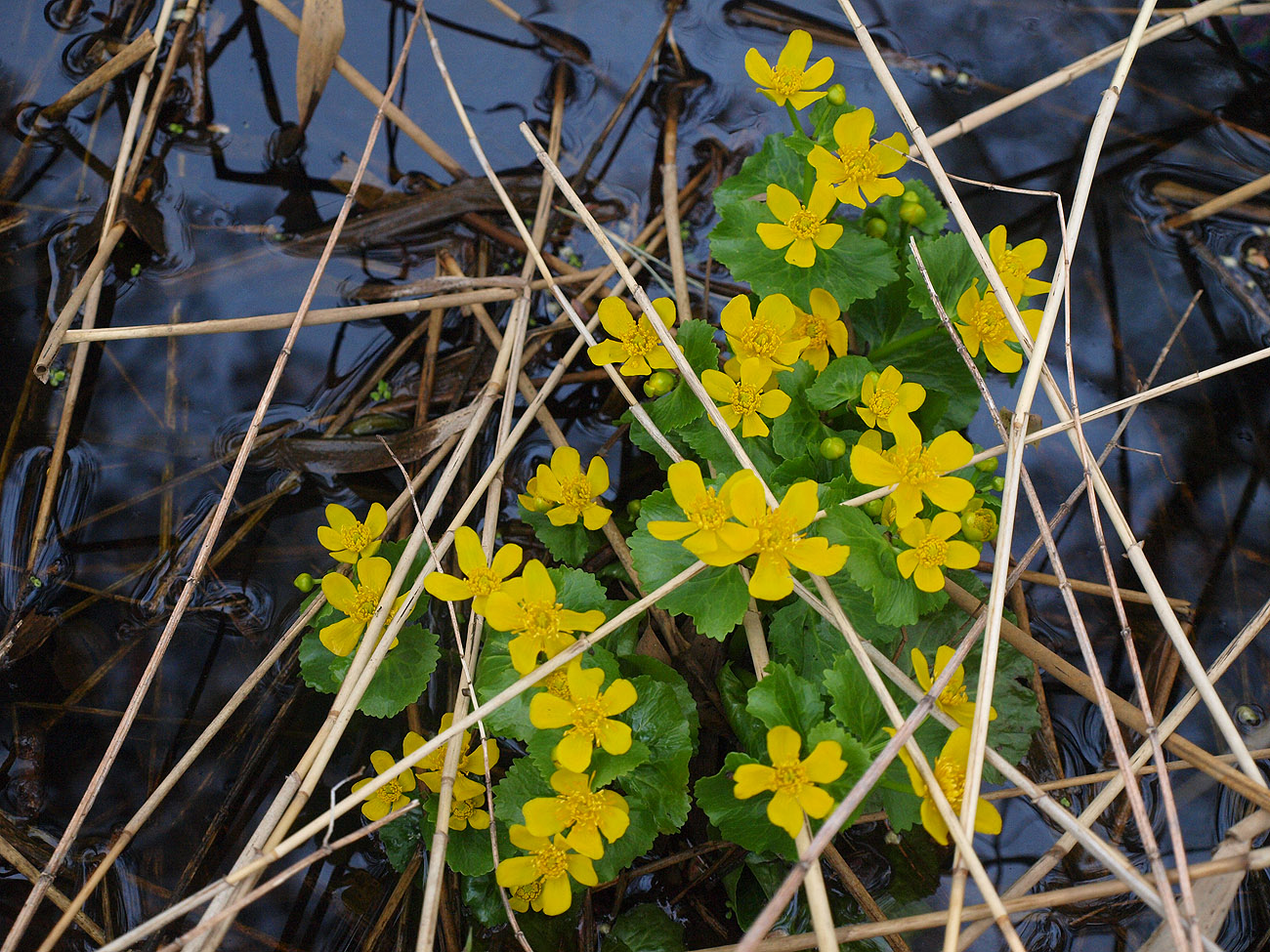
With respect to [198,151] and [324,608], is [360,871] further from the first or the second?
[198,151]

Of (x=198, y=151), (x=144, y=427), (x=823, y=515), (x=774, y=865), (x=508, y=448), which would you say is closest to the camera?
(x=823, y=515)

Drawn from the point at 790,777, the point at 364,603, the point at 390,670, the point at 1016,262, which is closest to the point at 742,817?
the point at 790,777

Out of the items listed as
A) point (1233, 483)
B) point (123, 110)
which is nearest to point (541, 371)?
point (123, 110)

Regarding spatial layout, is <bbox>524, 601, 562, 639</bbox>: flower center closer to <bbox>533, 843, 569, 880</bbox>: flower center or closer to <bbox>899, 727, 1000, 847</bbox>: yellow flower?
<bbox>533, 843, 569, 880</bbox>: flower center

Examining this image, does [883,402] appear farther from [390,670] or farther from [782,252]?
[390,670]

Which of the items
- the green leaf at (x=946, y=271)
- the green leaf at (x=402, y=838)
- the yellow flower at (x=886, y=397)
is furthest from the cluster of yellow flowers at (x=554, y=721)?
the green leaf at (x=946, y=271)

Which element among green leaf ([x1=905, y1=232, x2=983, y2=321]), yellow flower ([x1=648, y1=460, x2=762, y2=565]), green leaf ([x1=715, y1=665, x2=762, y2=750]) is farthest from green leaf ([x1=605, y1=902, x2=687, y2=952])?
green leaf ([x1=905, y1=232, x2=983, y2=321])

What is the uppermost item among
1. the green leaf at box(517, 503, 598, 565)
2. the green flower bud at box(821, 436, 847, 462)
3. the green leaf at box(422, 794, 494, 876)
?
the green flower bud at box(821, 436, 847, 462)
